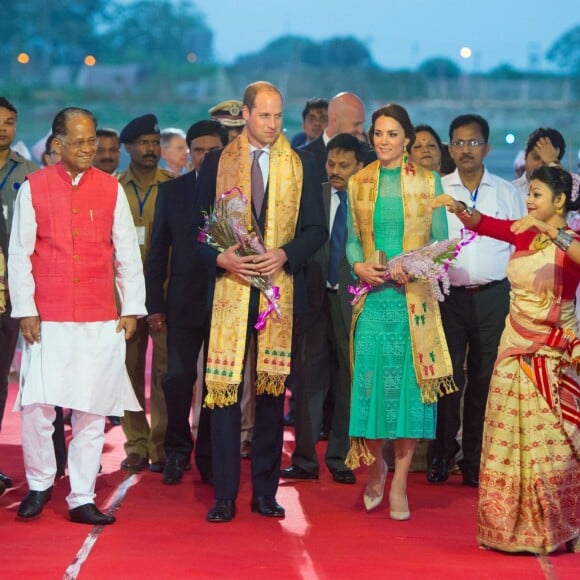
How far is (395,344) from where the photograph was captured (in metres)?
6.50

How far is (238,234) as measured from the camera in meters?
6.21

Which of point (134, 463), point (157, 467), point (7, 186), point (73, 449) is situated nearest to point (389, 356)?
point (73, 449)

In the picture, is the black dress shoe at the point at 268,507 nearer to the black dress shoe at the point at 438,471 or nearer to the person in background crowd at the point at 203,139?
the black dress shoe at the point at 438,471

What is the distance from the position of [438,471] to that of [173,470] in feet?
4.73

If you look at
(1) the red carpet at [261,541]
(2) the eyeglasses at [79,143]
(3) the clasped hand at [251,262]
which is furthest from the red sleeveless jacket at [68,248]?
(1) the red carpet at [261,541]

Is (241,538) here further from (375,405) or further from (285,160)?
(285,160)

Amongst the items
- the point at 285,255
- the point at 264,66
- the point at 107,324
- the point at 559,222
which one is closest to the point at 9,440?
the point at 107,324

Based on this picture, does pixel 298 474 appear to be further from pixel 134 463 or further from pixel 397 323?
pixel 397 323

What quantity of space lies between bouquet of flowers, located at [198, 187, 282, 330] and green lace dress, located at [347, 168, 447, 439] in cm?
50

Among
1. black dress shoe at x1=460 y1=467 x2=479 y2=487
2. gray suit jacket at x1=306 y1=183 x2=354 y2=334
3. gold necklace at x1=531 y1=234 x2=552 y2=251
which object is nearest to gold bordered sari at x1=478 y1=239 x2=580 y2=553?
gold necklace at x1=531 y1=234 x2=552 y2=251

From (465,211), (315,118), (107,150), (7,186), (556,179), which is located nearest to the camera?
(556,179)

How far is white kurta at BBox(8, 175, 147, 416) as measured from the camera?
20.3 feet

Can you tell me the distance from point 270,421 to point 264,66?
68.5 feet

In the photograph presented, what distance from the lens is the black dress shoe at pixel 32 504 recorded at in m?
6.29
